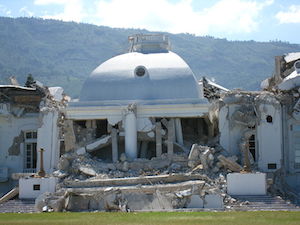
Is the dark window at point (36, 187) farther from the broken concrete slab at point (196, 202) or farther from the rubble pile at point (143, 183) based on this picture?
the broken concrete slab at point (196, 202)

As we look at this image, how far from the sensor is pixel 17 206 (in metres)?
39.8

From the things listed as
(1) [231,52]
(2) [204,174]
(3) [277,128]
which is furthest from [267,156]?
(1) [231,52]

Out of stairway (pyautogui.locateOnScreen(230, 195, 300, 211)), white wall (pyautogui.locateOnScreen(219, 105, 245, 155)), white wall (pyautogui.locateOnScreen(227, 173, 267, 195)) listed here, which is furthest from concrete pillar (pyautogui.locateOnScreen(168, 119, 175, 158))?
stairway (pyautogui.locateOnScreen(230, 195, 300, 211))

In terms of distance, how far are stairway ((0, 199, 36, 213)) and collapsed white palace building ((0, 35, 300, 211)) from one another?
68 centimetres

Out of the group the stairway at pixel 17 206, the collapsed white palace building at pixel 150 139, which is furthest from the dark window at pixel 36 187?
the stairway at pixel 17 206

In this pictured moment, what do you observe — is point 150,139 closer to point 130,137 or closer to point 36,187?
point 130,137

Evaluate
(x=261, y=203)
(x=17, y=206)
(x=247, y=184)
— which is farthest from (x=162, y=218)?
(x=17, y=206)

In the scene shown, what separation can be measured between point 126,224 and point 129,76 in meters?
19.7

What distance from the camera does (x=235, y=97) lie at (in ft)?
143

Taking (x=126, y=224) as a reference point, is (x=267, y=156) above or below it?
above

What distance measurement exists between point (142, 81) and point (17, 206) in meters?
11.1

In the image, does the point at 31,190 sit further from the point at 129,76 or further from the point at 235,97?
the point at 235,97

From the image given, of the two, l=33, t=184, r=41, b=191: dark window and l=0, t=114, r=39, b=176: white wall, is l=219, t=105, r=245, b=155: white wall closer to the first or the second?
l=33, t=184, r=41, b=191: dark window

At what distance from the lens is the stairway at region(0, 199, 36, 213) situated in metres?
38.9
